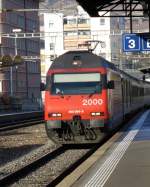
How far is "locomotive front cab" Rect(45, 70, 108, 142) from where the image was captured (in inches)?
847

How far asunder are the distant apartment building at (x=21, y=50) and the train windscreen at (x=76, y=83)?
253ft

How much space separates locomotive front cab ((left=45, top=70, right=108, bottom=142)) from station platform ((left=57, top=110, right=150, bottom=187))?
1178 mm

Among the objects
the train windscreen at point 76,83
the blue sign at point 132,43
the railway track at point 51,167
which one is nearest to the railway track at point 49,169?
the railway track at point 51,167

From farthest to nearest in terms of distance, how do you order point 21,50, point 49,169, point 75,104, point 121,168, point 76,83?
point 21,50 < point 76,83 < point 75,104 < point 49,169 < point 121,168

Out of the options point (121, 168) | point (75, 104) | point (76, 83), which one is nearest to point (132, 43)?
point (76, 83)

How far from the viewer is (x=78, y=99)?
71.5ft

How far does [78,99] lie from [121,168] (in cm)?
749

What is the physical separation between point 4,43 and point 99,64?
82.5 m

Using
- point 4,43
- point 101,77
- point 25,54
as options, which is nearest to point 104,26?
point 25,54

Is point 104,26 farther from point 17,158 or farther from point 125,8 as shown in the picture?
point 17,158

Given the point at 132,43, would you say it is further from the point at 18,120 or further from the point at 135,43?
the point at 18,120

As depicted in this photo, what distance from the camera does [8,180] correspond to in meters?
13.9

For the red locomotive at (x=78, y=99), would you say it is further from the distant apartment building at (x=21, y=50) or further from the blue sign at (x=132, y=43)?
the distant apartment building at (x=21, y=50)

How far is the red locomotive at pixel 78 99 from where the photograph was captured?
2155cm
